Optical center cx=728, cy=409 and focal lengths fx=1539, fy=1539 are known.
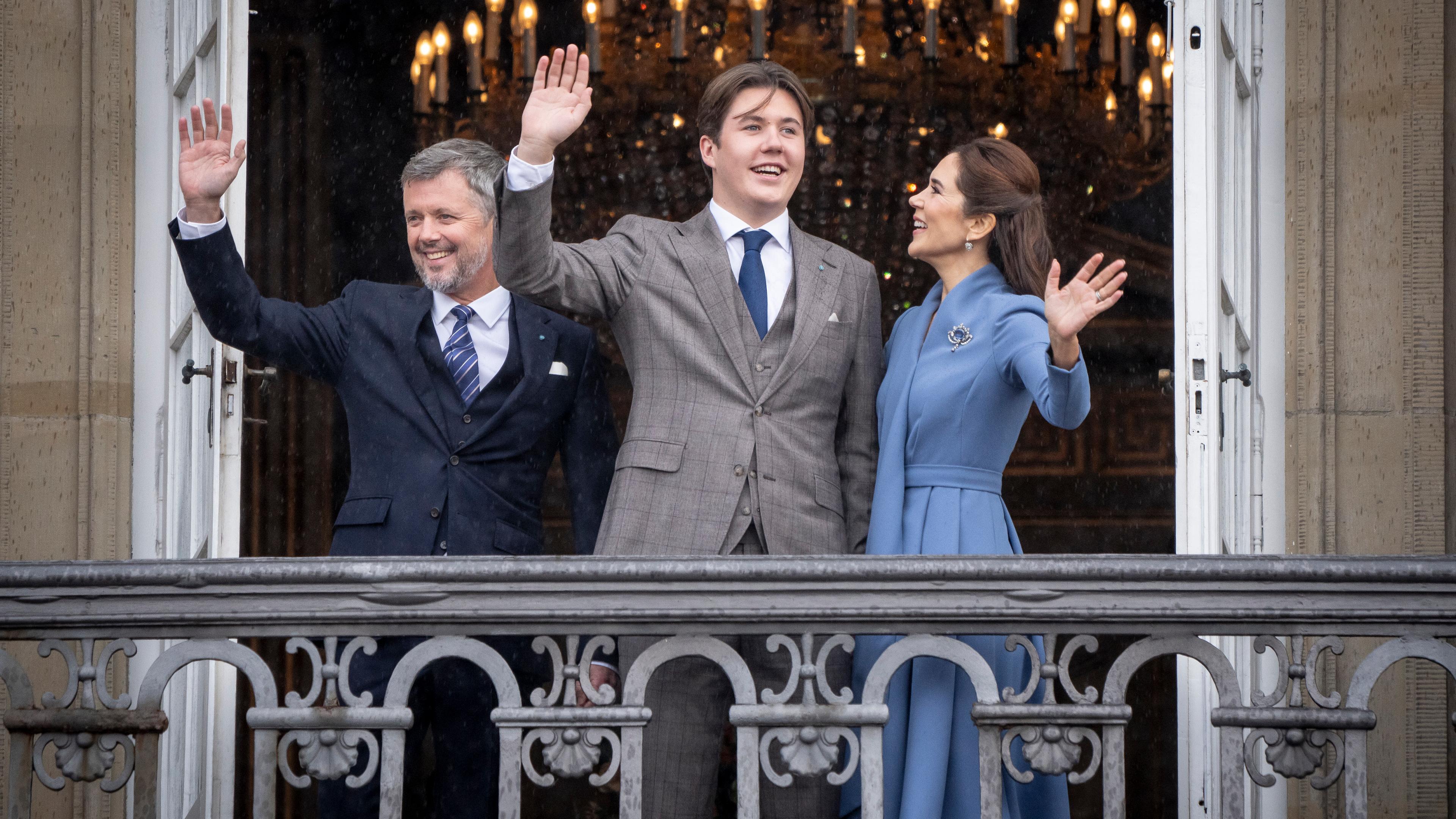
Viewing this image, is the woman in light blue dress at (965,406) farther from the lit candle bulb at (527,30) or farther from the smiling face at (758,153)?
the lit candle bulb at (527,30)

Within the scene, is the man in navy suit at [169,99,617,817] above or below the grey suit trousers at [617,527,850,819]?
above

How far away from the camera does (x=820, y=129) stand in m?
8.55

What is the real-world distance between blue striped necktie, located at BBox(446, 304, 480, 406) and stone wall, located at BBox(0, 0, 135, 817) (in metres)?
1.16

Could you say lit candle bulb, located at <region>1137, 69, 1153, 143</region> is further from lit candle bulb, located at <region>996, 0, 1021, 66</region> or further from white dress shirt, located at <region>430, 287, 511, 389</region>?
white dress shirt, located at <region>430, 287, 511, 389</region>

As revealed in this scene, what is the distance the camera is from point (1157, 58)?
7.59 metres

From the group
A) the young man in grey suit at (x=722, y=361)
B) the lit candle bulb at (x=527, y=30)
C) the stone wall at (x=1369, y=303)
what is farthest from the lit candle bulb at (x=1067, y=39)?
the young man in grey suit at (x=722, y=361)

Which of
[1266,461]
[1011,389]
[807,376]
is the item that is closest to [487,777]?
[807,376]

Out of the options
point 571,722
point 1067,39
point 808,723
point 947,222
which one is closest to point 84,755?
point 571,722

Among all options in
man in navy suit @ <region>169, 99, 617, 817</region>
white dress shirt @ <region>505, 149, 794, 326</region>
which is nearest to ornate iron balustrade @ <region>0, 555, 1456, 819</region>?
man in navy suit @ <region>169, 99, 617, 817</region>

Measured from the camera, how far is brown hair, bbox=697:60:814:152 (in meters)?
3.72

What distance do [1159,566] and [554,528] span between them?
5.86 m

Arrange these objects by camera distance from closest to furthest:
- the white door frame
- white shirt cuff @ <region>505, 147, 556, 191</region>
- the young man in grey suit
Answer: white shirt cuff @ <region>505, 147, 556, 191</region> → the young man in grey suit → the white door frame

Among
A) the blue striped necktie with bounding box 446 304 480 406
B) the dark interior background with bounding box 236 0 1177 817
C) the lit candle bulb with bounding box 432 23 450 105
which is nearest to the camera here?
the blue striped necktie with bounding box 446 304 480 406

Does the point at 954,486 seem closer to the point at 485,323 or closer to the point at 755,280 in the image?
the point at 755,280
